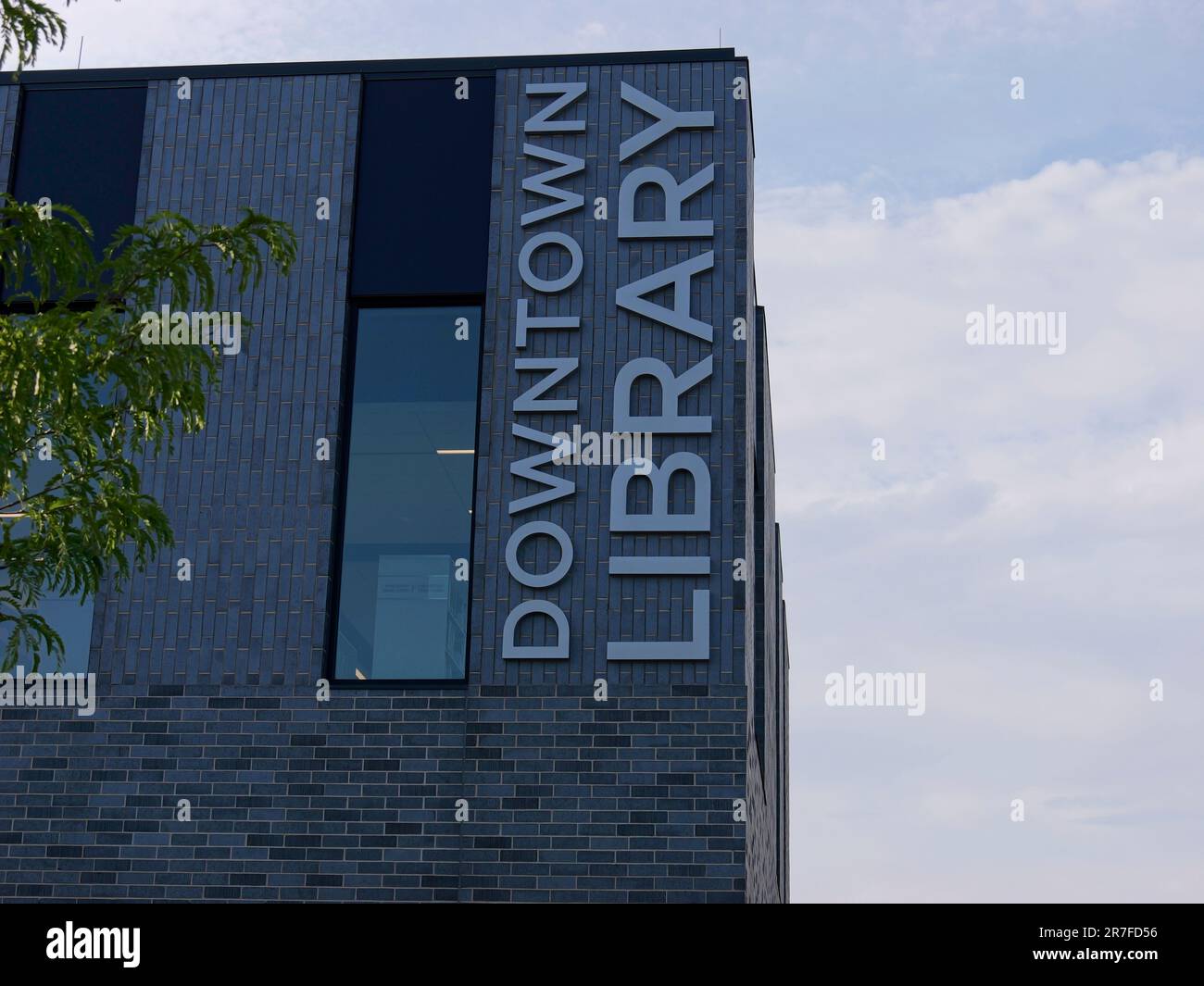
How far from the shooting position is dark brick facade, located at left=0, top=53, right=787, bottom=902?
1315cm

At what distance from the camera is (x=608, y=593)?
13.6 m

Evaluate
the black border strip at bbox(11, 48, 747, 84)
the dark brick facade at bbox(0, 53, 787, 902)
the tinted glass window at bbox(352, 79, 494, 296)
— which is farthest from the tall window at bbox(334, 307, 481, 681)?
the black border strip at bbox(11, 48, 747, 84)

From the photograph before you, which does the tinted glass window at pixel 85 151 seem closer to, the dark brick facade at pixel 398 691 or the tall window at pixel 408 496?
the dark brick facade at pixel 398 691

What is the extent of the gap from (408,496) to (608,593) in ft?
6.95

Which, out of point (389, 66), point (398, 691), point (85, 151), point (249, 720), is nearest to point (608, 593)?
point (398, 691)

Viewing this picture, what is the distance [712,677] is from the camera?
13.3 m

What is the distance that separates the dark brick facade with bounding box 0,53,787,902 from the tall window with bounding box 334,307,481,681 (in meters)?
0.23

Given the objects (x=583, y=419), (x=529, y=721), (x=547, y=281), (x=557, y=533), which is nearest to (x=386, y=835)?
(x=529, y=721)

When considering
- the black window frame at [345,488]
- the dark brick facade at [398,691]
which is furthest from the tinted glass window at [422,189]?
the dark brick facade at [398,691]

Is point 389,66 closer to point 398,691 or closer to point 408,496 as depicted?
point 408,496

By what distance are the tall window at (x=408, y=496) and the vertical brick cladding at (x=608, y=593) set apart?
9.9 inches

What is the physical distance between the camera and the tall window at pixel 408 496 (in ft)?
45.1
